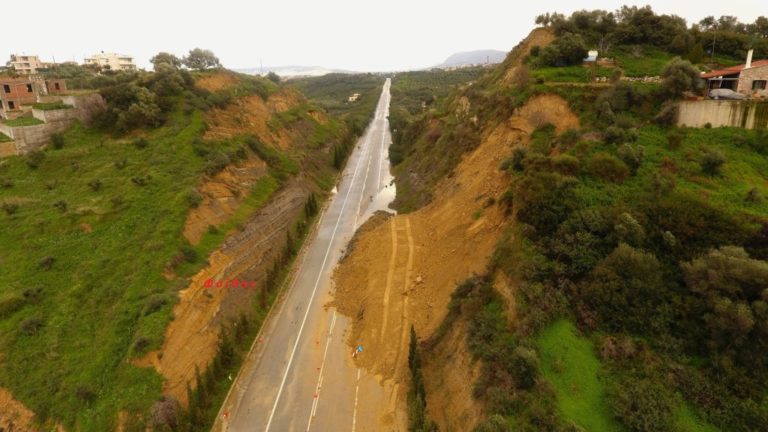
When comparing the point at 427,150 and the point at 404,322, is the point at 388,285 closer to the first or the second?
the point at 404,322

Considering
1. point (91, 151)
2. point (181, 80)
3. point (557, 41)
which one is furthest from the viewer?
point (181, 80)

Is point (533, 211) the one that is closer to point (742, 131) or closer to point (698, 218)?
point (698, 218)

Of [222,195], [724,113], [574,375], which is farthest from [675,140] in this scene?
[222,195]

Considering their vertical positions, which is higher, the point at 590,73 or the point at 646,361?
the point at 590,73

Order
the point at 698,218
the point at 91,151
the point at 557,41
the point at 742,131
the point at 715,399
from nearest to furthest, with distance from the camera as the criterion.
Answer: the point at 715,399 < the point at 698,218 < the point at 742,131 < the point at 557,41 < the point at 91,151

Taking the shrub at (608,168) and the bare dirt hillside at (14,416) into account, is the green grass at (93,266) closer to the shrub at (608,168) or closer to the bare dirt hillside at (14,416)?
the bare dirt hillside at (14,416)

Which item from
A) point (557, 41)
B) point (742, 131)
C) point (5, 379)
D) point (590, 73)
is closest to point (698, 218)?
point (742, 131)
